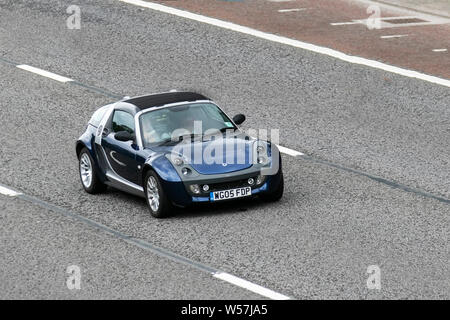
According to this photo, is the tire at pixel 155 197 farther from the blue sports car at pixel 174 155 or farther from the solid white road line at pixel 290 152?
the solid white road line at pixel 290 152

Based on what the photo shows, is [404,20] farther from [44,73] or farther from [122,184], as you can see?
[122,184]

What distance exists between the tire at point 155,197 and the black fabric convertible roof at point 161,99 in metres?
1.47

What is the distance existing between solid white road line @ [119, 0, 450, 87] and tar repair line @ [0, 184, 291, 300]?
8933 mm

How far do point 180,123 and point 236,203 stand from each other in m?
1.41

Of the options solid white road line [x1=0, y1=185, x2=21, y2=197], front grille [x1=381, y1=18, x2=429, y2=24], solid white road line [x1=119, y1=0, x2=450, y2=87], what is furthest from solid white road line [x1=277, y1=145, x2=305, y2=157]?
front grille [x1=381, y1=18, x2=429, y2=24]

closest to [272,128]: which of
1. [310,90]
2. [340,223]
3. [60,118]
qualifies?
[310,90]

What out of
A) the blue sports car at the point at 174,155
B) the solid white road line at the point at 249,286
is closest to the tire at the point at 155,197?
the blue sports car at the point at 174,155

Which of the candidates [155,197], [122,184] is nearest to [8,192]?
[122,184]

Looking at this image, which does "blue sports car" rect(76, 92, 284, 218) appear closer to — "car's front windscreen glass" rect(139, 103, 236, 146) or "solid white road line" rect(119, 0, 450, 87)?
"car's front windscreen glass" rect(139, 103, 236, 146)

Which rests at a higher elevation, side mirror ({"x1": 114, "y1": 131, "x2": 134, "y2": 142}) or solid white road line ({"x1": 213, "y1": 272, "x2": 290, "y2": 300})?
side mirror ({"x1": 114, "y1": 131, "x2": 134, "y2": 142})

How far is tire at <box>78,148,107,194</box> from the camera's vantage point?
1755cm

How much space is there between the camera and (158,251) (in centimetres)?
1495
